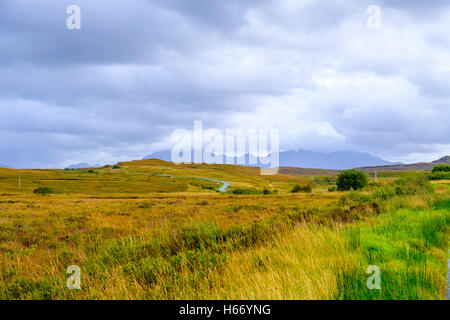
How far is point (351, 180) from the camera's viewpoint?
83.8m

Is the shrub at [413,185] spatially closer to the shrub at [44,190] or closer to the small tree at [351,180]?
the small tree at [351,180]

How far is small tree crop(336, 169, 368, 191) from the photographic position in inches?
3243
